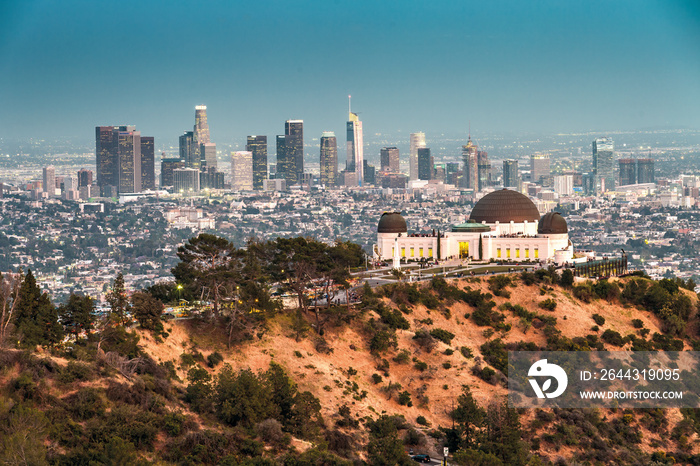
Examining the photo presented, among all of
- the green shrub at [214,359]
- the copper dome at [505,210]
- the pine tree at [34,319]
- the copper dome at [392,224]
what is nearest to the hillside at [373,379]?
the green shrub at [214,359]

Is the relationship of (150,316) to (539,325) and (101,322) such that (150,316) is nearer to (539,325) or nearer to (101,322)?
(101,322)

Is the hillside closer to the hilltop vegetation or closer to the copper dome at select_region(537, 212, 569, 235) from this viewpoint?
the hilltop vegetation

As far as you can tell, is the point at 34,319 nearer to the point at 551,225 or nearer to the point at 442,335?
the point at 442,335

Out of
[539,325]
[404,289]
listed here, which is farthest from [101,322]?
[539,325]

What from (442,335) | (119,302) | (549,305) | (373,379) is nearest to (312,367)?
(373,379)

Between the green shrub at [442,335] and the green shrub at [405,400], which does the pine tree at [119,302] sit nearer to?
the green shrub at [405,400]

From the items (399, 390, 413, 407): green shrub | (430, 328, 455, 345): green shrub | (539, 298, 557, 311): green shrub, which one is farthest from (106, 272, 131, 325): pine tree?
(539, 298, 557, 311): green shrub
